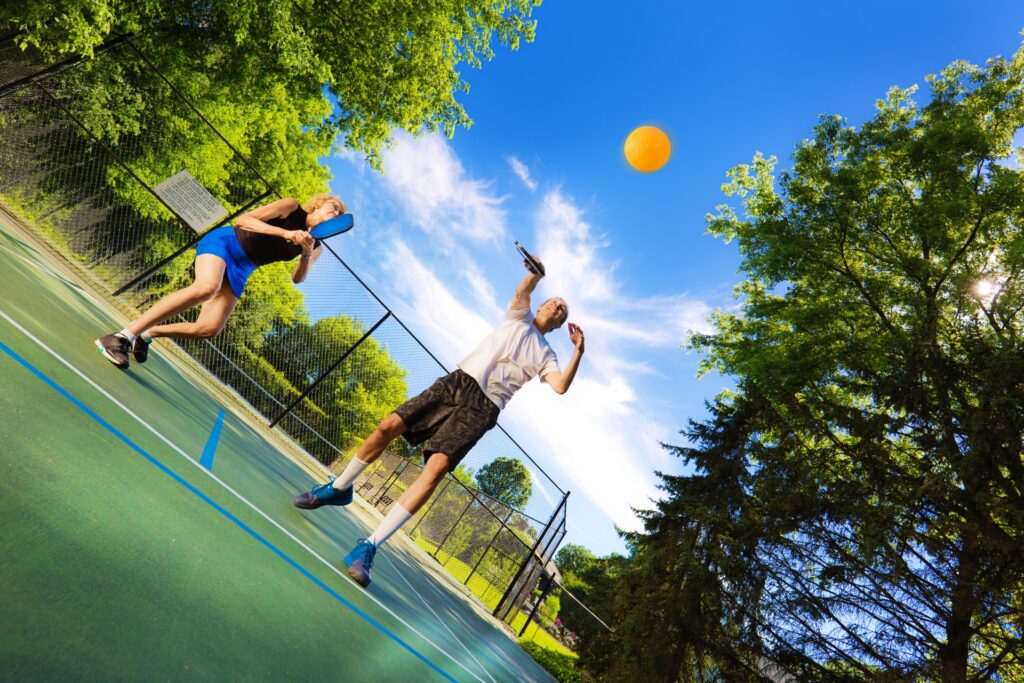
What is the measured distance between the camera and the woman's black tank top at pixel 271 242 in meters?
4.21

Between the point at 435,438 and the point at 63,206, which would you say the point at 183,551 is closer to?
the point at 435,438

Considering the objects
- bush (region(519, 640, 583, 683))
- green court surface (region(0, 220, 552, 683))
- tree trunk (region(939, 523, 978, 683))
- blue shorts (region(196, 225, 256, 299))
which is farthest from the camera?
bush (region(519, 640, 583, 683))

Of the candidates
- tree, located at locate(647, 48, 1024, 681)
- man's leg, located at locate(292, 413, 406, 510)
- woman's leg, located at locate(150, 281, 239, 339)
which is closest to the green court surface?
man's leg, located at locate(292, 413, 406, 510)

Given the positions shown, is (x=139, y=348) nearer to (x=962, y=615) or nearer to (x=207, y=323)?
(x=207, y=323)

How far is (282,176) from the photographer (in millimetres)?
22266

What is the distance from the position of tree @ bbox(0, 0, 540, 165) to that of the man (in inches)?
426

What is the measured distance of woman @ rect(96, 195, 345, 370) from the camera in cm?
399

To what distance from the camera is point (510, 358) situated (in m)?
4.07

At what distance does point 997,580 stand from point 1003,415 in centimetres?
171

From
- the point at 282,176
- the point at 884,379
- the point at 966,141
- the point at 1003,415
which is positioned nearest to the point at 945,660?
the point at 1003,415

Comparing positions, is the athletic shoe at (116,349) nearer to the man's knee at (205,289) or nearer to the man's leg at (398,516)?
the man's knee at (205,289)

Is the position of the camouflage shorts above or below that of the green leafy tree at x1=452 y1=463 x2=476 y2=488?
below

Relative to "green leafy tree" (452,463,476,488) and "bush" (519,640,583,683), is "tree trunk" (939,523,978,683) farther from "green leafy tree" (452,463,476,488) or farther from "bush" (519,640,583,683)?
"green leafy tree" (452,463,476,488)

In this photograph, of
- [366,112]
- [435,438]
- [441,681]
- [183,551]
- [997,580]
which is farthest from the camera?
[366,112]
